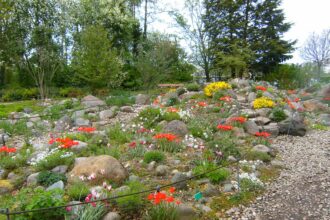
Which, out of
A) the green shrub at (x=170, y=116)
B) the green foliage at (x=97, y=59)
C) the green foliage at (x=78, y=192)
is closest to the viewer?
the green foliage at (x=78, y=192)

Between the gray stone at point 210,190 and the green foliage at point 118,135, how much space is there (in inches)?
92.2

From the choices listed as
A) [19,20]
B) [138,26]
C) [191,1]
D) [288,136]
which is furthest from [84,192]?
[191,1]

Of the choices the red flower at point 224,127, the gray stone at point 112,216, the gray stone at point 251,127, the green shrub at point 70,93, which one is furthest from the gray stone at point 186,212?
the green shrub at point 70,93

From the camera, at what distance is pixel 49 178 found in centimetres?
395

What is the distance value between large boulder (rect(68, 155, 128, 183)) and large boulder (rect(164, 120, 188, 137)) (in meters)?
2.34

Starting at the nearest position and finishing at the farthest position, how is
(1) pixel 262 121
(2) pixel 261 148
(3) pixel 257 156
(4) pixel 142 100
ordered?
(3) pixel 257 156
(2) pixel 261 148
(1) pixel 262 121
(4) pixel 142 100

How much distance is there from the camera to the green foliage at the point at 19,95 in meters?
14.8

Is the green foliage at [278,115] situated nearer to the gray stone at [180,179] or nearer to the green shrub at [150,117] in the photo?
the green shrub at [150,117]

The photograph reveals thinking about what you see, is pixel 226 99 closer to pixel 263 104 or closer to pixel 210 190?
pixel 263 104

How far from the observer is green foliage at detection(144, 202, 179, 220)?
3.09 m

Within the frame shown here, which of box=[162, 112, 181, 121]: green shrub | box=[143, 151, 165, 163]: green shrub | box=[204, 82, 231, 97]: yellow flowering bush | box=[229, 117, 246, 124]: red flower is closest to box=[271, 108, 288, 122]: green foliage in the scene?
box=[229, 117, 246, 124]: red flower

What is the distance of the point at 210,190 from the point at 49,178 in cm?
221

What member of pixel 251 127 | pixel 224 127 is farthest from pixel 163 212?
pixel 251 127

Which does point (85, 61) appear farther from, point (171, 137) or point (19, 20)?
point (171, 137)
